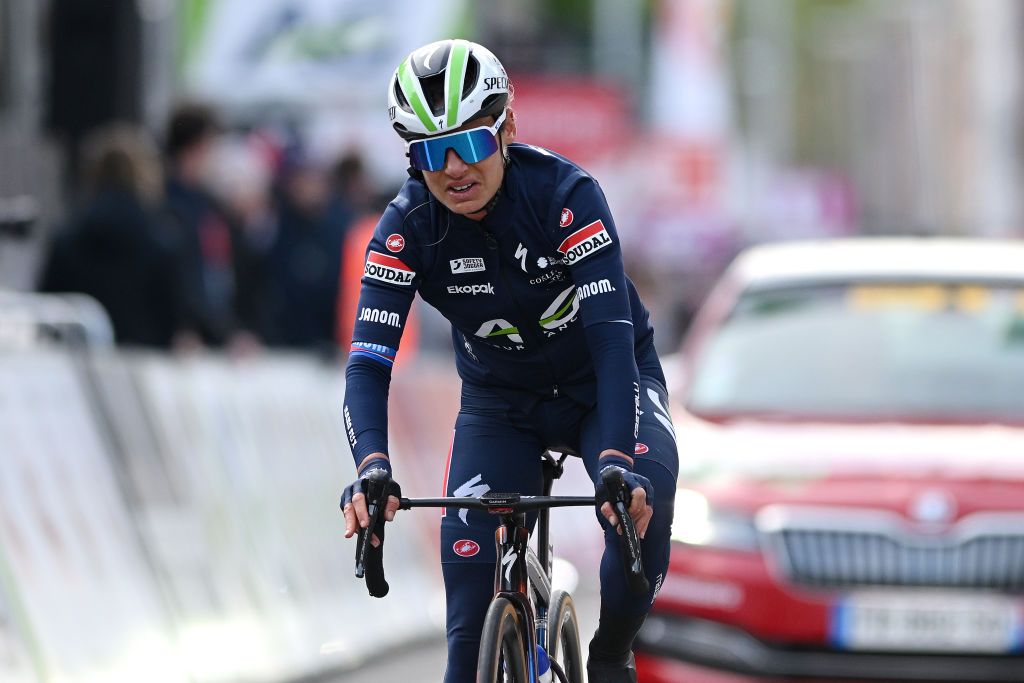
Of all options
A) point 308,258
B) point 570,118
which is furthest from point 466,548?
point 570,118

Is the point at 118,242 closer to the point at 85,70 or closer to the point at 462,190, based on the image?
the point at 85,70

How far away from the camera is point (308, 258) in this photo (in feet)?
43.8

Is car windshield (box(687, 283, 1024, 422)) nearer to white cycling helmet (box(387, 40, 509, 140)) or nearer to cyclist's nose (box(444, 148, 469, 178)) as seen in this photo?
cyclist's nose (box(444, 148, 469, 178))

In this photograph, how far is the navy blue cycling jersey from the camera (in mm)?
5586

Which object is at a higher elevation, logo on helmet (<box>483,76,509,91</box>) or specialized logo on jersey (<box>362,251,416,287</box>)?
logo on helmet (<box>483,76,509,91</box>)

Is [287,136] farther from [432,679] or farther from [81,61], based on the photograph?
[432,679]

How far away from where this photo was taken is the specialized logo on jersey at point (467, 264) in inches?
226

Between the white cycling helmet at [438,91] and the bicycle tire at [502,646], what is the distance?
1.19m

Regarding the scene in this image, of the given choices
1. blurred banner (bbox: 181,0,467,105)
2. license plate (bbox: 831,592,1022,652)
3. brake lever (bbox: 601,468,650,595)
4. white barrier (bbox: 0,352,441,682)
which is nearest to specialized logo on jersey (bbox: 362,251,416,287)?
brake lever (bbox: 601,468,650,595)

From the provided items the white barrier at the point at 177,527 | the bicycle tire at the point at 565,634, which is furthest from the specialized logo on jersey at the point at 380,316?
the white barrier at the point at 177,527

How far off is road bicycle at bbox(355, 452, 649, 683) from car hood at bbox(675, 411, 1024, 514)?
1742mm

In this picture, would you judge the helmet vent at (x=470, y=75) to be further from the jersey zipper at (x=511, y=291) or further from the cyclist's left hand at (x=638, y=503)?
the cyclist's left hand at (x=638, y=503)

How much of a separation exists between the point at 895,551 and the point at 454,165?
2.76 meters

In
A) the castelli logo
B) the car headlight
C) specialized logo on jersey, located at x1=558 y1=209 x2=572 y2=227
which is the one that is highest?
specialized logo on jersey, located at x1=558 y1=209 x2=572 y2=227
